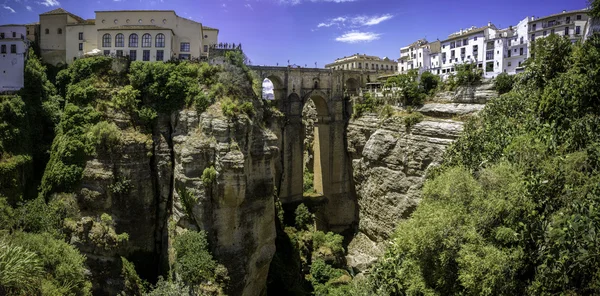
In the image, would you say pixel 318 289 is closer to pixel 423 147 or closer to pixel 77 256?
pixel 423 147

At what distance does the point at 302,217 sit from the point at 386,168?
8800 millimetres

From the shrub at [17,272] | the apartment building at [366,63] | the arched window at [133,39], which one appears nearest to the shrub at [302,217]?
the arched window at [133,39]

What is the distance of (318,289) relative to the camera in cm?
3225

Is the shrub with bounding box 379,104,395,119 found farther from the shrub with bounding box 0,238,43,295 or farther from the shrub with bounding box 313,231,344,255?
the shrub with bounding box 0,238,43,295

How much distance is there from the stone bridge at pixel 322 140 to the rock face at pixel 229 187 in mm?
12915

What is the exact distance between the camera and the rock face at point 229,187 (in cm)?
→ 2409

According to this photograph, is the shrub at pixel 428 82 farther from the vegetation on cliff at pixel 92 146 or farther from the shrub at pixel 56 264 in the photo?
the shrub at pixel 56 264

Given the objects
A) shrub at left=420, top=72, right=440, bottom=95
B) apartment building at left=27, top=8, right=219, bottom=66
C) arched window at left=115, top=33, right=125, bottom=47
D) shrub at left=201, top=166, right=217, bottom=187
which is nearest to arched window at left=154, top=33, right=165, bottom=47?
apartment building at left=27, top=8, right=219, bottom=66

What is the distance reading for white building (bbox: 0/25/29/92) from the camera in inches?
1163

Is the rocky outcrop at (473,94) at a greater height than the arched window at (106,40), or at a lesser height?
lesser

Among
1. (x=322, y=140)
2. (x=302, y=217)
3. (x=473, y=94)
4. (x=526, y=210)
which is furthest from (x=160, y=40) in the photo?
(x=526, y=210)

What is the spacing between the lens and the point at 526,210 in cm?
1463

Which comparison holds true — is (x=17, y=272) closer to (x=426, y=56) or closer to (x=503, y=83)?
(x=503, y=83)

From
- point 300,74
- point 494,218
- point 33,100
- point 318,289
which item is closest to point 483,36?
point 300,74
